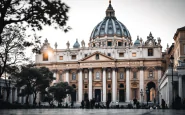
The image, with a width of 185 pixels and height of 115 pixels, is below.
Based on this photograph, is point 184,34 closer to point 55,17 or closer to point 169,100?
point 169,100

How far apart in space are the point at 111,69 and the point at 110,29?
2982cm

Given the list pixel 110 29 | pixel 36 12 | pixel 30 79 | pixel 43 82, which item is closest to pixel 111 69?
pixel 110 29

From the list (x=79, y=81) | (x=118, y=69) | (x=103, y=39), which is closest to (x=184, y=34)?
(x=118, y=69)

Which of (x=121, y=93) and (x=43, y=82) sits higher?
(x=43, y=82)

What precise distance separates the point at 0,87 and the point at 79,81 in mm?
30047

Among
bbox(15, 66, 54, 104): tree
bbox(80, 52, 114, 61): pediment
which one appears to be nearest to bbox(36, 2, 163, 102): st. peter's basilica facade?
bbox(80, 52, 114, 61): pediment

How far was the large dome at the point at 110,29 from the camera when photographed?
117 metres

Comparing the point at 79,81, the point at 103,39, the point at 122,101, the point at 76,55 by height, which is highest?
the point at 103,39

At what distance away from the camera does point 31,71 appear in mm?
56531

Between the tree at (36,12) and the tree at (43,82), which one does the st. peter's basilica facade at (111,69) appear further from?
the tree at (36,12)

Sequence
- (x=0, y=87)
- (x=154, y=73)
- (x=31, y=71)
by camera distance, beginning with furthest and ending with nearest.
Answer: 1. (x=154, y=73)
2. (x=0, y=87)
3. (x=31, y=71)

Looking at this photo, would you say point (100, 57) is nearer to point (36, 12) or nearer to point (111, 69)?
point (111, 69)

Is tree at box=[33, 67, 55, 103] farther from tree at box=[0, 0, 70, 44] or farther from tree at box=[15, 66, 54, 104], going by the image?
tree at box=[0, 0, 70, 44]

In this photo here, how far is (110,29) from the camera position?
389ft
